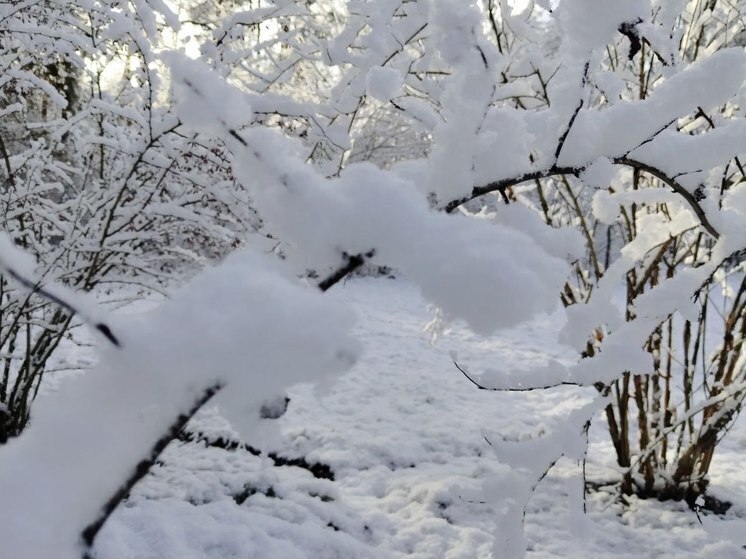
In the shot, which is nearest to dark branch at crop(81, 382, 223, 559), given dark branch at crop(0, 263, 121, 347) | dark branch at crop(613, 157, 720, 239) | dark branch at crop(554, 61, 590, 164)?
dark branch at crop(0, 263, 121, 347)

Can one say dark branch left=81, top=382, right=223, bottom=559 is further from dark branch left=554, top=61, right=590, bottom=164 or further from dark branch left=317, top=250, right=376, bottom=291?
dark branch left=554, top=61, right=590, bottom=164

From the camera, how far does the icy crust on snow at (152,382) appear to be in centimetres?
56

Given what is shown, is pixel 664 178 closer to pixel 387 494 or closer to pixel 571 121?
pixel 571 121

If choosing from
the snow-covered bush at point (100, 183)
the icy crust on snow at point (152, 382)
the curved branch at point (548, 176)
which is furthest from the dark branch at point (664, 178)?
the snow-covered bush at point (100, 183)

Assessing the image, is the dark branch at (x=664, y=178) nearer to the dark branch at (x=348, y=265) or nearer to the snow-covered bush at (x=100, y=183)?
the dark branch at (x=348, y=265)

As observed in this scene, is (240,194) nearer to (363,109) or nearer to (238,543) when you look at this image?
(363,109)

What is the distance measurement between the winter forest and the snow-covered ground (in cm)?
2

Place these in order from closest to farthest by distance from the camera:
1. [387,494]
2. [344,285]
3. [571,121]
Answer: [571,121]
[344,285]
[387,494]

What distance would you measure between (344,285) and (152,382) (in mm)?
1820

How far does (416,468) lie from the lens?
3.75m

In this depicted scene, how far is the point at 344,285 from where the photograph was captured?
2.40m

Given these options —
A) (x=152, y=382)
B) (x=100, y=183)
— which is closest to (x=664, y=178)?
(x=152, y=382)

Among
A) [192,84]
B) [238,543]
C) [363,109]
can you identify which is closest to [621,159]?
[192,84]

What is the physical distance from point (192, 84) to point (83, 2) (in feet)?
7.15
